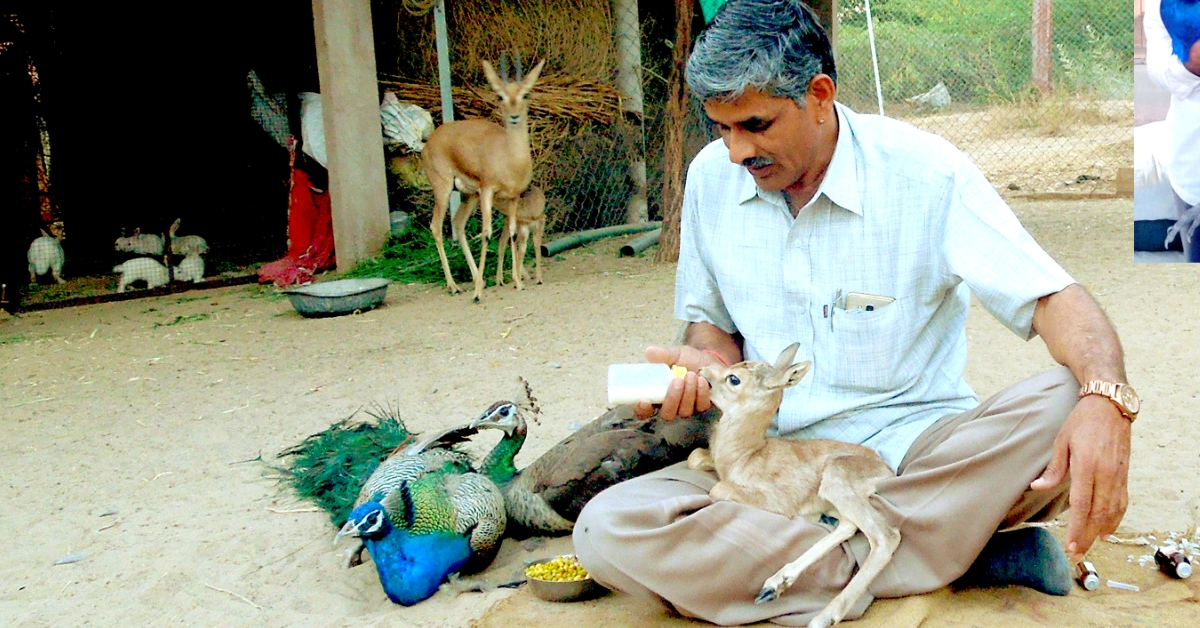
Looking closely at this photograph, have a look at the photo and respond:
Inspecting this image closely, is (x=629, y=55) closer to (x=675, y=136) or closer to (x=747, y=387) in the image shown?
(x=675, y=136)

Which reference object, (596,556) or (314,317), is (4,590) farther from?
(314,317)

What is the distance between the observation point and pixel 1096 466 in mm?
2162

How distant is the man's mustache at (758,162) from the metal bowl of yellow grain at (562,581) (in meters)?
1.18

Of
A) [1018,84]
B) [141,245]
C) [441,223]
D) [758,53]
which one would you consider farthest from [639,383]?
[1018,84]

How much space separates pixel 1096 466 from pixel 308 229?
26.6 feet

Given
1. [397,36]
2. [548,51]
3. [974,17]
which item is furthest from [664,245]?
[974,17]

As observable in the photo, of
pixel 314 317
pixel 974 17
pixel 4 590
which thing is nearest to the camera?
pixel 4 590

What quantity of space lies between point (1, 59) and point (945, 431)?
993 centimetres

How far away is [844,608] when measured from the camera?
8.09 feet

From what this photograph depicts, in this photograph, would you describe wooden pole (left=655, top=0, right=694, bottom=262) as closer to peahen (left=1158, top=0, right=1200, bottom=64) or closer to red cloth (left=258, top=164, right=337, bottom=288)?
red cloth (left=258, top=164, right=337, bottom=288)

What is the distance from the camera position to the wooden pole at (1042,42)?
40.7 ft

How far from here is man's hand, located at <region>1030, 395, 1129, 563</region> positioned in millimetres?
2162

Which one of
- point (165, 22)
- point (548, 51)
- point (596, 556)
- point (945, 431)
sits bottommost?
point (596, 556)

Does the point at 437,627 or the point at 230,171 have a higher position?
the point at 230,171
